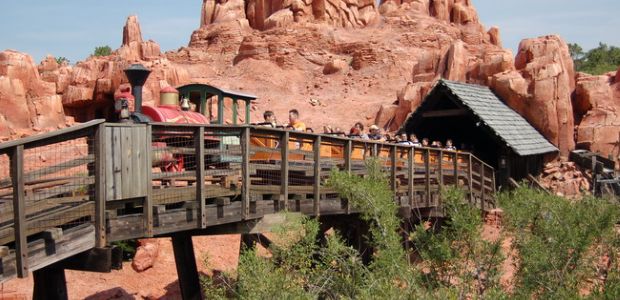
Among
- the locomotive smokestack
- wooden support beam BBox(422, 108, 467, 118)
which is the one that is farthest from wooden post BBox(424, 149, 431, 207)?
wooden support beam BBox(422, 108, 467, 118)

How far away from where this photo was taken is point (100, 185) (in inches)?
231

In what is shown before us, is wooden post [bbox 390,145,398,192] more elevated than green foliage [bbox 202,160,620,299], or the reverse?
wooden post [bbox 390,145,398,192]

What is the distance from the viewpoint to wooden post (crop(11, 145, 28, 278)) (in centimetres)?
504

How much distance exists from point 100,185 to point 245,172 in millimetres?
2141

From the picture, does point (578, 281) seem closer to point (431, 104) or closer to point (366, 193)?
point (366, 193)

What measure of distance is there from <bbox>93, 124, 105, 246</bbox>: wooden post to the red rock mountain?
1866cm

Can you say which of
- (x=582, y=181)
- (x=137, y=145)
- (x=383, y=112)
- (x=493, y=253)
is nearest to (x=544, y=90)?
(x=582, y=181)

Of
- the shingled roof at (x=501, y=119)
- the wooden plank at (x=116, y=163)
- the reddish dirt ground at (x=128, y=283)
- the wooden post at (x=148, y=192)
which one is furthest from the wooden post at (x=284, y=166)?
the shingled roof at (x=501, y=119)

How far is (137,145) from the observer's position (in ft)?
21.0

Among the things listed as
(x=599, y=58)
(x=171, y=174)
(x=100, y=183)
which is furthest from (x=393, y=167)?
(x=599, y=58)

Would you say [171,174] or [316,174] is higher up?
[171,174]

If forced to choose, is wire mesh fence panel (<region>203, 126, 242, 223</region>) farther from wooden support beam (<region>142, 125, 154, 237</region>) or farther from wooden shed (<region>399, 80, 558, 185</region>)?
wooden shed (<region>399, 80, 558, 185</region>)

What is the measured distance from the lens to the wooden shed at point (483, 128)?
19156mm

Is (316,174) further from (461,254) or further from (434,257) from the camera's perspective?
(461,254)
